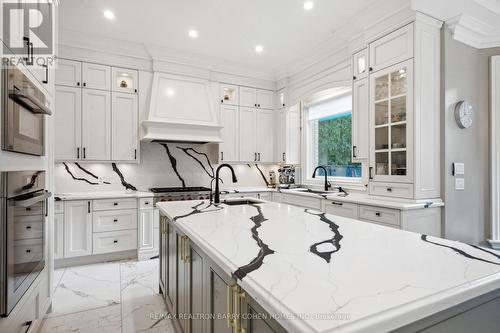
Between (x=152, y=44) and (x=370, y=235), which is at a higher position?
(x=152, y=44)

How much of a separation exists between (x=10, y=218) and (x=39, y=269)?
75 centimetres

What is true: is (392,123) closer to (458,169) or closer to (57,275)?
(458,169)

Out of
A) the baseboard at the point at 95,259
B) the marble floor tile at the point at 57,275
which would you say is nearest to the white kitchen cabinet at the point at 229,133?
the baseboard at the point at 95,259

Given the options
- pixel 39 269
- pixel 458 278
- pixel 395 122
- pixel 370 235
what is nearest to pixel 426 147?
pixel 395 122

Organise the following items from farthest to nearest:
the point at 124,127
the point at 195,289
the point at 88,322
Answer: the point at 124,127, the point at 88,322, the point at 195,289

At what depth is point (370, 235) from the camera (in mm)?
1351

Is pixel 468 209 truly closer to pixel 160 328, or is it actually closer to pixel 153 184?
pixel 160 328

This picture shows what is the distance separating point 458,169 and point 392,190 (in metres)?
0.69

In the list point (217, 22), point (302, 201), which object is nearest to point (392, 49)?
point (217, 22)

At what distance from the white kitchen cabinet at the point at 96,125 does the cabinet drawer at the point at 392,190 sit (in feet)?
11.3

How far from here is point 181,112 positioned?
4094 mm

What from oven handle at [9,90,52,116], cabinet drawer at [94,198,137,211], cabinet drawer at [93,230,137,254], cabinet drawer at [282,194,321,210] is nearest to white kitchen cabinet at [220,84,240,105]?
cabinet drawer at [282,194,321,210]

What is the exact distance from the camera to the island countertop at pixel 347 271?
651 millimetres

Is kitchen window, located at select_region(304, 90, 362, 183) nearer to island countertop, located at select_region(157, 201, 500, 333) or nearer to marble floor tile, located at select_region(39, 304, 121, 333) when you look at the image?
island countertop, located at select_region(157, 201, 500, 333)
